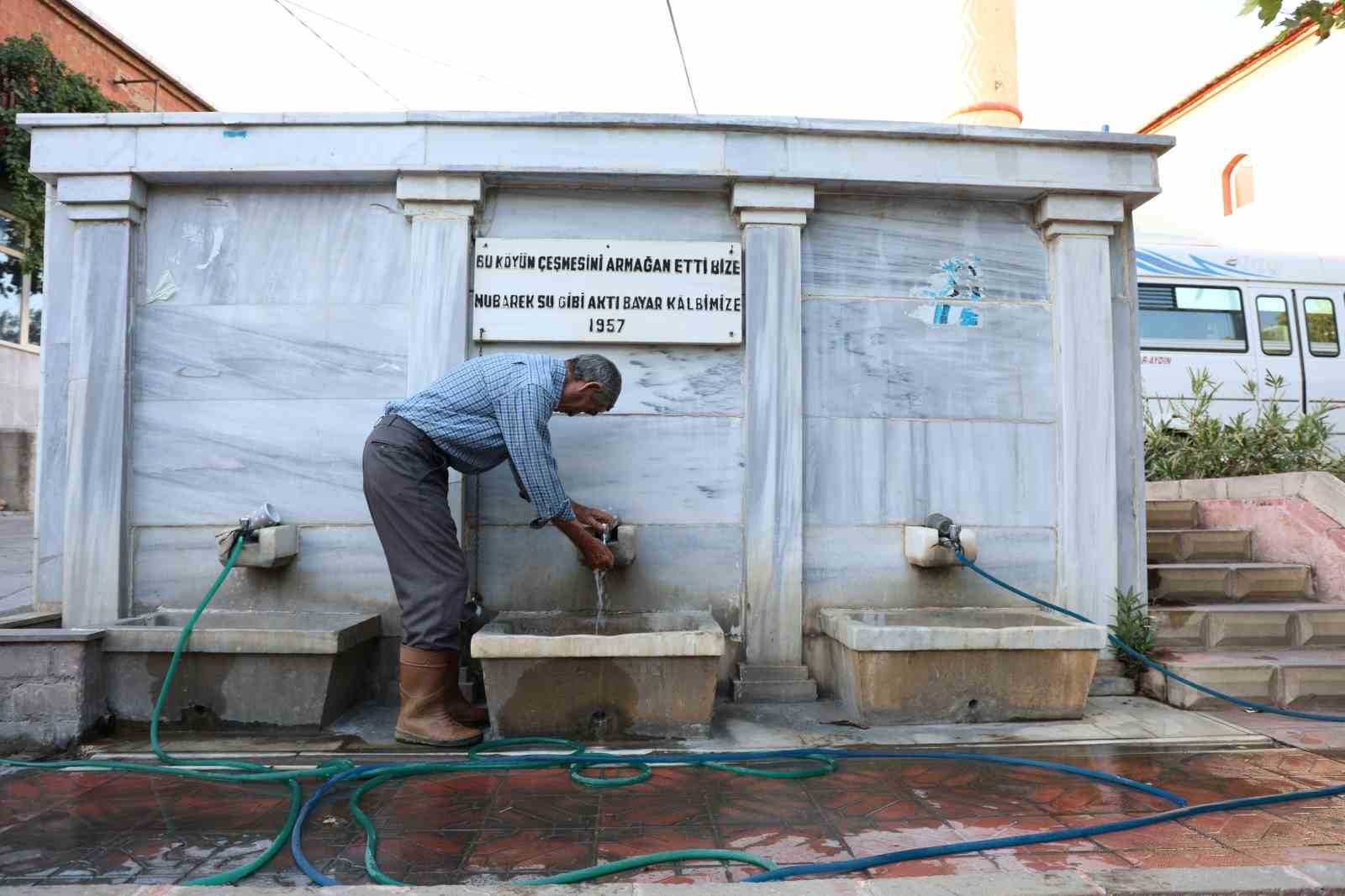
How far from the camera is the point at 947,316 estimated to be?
5383 millimetres

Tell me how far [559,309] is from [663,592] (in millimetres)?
1699

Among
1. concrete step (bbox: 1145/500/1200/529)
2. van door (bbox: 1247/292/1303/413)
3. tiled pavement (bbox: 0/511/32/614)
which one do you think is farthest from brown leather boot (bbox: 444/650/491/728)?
van door (bbox: 1247/292/1303/413)

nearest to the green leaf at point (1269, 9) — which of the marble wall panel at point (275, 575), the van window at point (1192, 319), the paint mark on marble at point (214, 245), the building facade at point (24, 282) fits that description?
the marble wall panel at point (275, 575)

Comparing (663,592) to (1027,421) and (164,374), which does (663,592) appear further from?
(164,374)

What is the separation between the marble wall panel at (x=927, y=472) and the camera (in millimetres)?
5211

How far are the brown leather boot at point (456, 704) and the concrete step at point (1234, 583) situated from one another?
14.2ft

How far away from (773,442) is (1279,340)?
30.9ft

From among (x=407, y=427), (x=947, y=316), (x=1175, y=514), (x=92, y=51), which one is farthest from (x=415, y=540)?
(x=92, y=51)

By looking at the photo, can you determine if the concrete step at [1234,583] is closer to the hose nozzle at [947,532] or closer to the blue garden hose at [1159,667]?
the blue garden hose at [1159,667]

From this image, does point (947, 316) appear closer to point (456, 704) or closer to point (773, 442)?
point (773, 442)

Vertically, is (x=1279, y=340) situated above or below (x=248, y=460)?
above

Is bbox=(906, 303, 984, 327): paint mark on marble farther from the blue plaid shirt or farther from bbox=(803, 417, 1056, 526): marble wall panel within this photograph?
the blue plaid shirt

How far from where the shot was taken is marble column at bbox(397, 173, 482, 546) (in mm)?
5008

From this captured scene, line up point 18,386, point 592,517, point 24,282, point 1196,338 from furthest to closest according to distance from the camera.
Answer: point 24,282 < point 18,386 < point 1196,338 < point 592,517
